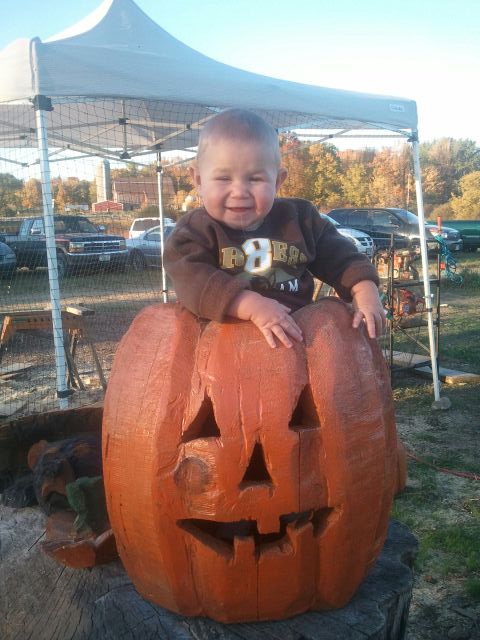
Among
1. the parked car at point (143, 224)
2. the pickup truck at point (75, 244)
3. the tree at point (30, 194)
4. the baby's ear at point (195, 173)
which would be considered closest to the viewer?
the baby's ear at point (195, 173)

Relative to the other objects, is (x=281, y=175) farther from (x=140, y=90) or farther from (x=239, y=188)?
(x=140, y=90)

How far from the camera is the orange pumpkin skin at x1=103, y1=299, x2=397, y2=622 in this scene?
1.48 meters

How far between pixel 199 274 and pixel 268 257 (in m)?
0.25

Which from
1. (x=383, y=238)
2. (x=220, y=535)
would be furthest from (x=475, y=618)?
(x=383, y=238)

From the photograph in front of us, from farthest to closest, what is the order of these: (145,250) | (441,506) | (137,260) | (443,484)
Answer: (145,250)
(137,260)
(443,484)
(441,506)

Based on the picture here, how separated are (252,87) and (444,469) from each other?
362 cm

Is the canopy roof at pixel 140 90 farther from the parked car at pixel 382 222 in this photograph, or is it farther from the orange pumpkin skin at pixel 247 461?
the parked car at pixel 382 222

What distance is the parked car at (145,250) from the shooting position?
40.8ft

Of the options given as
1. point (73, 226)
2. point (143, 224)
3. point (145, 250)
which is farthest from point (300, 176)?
point (73, 226)

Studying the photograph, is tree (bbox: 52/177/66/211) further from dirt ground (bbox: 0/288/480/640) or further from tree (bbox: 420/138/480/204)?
tree (bbox: 420/138/480/204)

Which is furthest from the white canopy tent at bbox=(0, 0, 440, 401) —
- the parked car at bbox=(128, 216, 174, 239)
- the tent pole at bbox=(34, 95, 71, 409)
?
the parked car at bbox=(128, 216, 174, 239)

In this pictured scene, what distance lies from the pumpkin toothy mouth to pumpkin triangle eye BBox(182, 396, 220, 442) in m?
0.24

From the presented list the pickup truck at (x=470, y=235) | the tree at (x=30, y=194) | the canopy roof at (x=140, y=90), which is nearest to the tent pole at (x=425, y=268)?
the canopy roof at (x=140, y=90)

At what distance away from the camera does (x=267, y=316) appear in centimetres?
148
